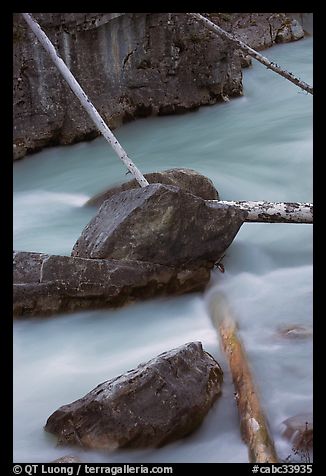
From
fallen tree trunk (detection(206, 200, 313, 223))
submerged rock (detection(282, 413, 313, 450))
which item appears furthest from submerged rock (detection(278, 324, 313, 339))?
fallen tree trunk (detection(206, 200, 313, 223))

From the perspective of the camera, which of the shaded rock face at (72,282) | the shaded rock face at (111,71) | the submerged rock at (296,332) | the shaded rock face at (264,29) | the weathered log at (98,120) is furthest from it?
the shaded rock face at (264,29)

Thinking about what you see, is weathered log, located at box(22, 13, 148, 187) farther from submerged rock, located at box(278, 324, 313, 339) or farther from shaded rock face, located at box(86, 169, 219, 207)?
submerged rock, located at box(278, 324, 313, 339)

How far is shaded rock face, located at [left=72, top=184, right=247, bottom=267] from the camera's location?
390cm

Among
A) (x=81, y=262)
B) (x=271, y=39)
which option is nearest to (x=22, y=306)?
(x=81, y=262)

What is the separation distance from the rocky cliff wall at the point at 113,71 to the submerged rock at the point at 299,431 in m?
5.95

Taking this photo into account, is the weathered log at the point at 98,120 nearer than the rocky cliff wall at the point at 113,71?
Yes

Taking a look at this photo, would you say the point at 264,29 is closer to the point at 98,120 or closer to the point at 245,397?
the point at 98,120

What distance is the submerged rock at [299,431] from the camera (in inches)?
99.2

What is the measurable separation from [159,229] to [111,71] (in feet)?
15.9

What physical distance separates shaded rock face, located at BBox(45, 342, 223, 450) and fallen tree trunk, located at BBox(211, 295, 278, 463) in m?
0.18

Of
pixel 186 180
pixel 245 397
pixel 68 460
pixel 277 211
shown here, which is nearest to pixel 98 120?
pixel 186 180

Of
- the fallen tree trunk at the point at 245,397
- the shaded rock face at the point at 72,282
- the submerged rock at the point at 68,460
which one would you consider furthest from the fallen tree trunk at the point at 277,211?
the submerged rock at the point at 68,460

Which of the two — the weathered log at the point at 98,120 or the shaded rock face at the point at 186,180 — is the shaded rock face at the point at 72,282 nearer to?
the weathered log at the point at 98,120

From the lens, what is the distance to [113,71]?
8.13 m
